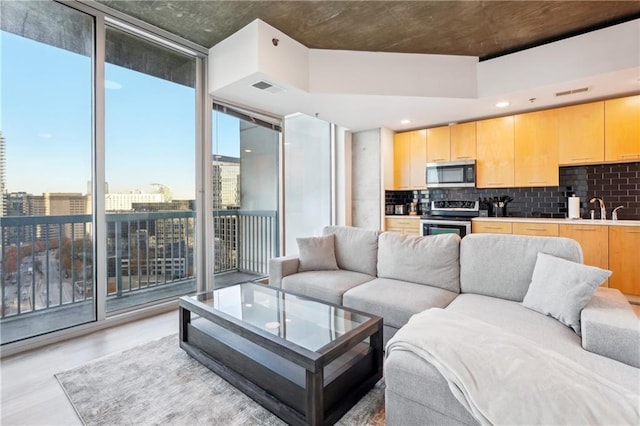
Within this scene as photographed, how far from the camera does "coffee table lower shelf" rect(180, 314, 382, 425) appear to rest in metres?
1.49

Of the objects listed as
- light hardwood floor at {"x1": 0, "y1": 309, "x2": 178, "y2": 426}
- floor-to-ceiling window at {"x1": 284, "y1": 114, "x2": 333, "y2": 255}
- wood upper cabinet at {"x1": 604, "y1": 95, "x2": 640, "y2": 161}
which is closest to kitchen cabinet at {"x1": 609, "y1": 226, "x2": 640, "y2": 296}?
wood upper cabinet at {"x1": 604, "y1": 95, "x2": 640, "y2": 161}

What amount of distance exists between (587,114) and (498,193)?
1433 millimetres

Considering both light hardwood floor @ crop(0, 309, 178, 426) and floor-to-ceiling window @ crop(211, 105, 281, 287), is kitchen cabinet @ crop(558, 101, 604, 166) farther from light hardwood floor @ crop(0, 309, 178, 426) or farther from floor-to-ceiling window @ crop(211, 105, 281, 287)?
light hardwood floor @ crop(0, 309, 178, 426)

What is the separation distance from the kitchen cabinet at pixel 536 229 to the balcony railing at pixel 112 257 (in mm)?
3659

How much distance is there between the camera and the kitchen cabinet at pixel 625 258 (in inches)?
133

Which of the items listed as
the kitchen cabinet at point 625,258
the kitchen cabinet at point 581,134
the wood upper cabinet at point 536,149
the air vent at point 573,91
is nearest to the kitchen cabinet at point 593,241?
the kitchen cabinet at point 625,258

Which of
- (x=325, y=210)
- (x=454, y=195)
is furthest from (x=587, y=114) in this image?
(x=325, y=210)

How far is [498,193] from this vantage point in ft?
15.5

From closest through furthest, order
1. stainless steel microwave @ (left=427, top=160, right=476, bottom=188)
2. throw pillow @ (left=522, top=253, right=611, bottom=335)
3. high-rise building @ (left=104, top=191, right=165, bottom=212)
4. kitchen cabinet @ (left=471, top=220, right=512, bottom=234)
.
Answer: throw pillow @ (left=522, top=253, right=611, bottom=335)
high-rise building @ (left=104, top=191, right=165, bottom=212)
kitchen cabinet @ (left=471, top=220, right=512, bottom=234)
stainless steel microwave @ (left=427, top=160, right=476, bottom=188)

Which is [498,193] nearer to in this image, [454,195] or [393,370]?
[454,195]

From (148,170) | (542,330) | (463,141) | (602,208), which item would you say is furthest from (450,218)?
(148,170)

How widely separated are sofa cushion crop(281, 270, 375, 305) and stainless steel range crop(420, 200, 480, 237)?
2.12m

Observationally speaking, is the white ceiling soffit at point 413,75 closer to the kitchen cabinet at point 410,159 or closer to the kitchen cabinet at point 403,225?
the kitchen cabinet at point 410,159

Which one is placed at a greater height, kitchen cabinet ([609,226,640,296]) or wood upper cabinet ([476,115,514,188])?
wood upper cabinet ([476,115,514,188])
